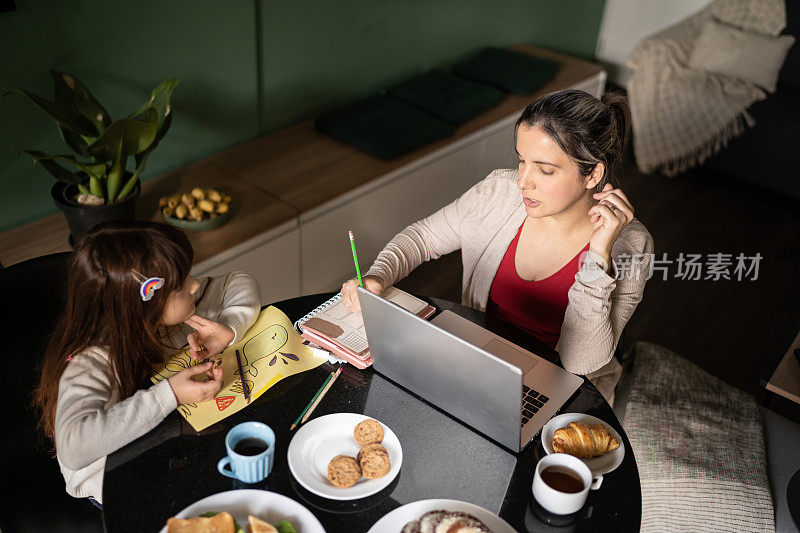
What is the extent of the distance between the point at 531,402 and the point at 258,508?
0.54 metres

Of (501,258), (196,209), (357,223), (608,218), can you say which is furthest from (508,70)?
(608,218)

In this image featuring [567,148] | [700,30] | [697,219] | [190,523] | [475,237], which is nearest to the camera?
[190,523]

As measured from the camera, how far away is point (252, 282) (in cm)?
158

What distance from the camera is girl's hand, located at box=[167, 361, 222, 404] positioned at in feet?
4.16

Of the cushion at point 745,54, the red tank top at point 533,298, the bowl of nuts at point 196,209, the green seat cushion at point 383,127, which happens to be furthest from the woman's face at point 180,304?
the cushion at point 745,54

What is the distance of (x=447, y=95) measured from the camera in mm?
3240

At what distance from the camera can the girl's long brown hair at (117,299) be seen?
4.08ft

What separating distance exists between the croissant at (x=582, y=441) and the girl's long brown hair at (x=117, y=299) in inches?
28.5

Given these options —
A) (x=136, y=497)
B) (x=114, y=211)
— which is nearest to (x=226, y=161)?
(x=114, y=211)

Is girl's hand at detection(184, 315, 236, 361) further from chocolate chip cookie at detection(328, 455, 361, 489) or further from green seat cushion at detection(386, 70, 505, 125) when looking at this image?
green seat cushion at detection(386, 70, 505, 125)

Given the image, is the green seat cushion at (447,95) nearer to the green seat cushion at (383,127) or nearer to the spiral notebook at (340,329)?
the green seat cushion at (383,127)

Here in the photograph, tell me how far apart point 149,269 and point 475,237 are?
2.77 ft

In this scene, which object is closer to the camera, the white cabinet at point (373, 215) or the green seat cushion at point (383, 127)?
the white cabinet at point (373, 215)

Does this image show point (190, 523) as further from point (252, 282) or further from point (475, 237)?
point (475, 237)
